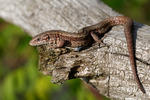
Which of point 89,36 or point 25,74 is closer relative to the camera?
point 89,36

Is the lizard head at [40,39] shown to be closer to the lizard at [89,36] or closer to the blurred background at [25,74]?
the lizard at [89,36]

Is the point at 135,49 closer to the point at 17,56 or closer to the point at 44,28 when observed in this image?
the point at 44,28

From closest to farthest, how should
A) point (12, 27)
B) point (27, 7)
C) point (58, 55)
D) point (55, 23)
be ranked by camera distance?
point (58, 55) → point (55, 23) → point (27, 7) → point (12, 27)

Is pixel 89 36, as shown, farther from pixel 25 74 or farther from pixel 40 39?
pixel 25 74

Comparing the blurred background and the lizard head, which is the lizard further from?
the blurred background

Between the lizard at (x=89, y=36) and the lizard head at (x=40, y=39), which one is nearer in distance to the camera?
the lizard at (x=89, y=36)

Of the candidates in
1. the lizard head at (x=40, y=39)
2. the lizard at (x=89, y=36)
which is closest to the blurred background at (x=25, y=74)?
the lizard head at (x=40, y=39)

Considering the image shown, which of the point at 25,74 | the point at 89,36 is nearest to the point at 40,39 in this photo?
the point at 25,74

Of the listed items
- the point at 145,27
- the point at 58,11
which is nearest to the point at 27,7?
the point at 58,11
